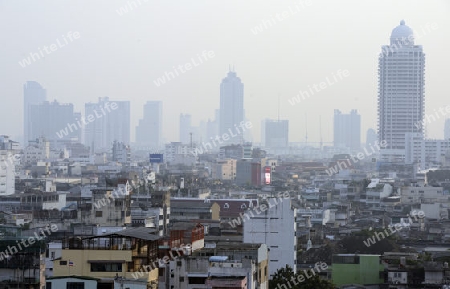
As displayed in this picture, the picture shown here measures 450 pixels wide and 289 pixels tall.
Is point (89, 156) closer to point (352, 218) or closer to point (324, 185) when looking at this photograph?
point (324, 185)

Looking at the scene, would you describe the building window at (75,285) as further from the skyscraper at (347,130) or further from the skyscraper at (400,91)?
the skyscraper at (347,130)

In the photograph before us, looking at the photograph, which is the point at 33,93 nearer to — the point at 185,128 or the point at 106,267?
the point at 185,128

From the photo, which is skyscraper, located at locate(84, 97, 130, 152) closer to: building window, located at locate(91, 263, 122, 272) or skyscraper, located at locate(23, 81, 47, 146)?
skyscraper, located at locate(23, 81, 47, 146)

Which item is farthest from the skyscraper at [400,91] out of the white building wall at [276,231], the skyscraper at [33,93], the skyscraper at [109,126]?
the white building wall at [276,231]

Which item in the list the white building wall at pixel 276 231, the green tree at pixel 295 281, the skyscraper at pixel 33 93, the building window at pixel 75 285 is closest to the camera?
the building window at pixel 75 285

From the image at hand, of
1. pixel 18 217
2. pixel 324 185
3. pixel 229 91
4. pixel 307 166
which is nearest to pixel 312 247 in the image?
pixel 18 217

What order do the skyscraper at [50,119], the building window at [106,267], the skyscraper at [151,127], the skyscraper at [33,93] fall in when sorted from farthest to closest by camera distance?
the skyscraper at [151,127]
the skyscraper at [33,93]
the skyscraper at [50,119]
the building window at [106,267]

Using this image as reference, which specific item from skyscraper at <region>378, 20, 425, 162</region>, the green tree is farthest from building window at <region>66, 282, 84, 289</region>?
skyscraper at <region>378, 20, 425, 162</region>
